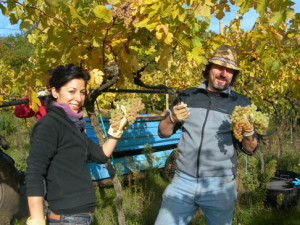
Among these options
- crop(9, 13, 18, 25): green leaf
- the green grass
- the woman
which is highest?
crop(9, 13, 18, 25): green leaf

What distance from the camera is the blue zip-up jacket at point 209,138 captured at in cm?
204

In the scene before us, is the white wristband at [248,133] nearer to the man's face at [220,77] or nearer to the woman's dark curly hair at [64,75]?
the man's face at [220,77]

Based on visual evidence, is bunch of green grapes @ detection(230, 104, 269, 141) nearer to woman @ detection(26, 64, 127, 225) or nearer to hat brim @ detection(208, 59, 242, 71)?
hat brim @ detection(208, 59, 242, 71)

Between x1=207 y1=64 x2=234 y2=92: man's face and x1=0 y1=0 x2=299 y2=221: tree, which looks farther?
x1=207 y1=64 x2=234 y2=92: man's face

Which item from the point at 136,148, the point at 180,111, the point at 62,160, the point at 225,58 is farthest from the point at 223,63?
the point at 136,148

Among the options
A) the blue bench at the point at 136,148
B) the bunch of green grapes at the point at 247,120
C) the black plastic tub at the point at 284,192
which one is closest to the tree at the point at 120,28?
the bunch of green grapes at the point at 247,120

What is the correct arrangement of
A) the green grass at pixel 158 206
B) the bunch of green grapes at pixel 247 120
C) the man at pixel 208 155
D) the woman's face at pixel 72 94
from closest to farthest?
the woman's face at pixel 72 94 < the bunch of green grapes at pixel 247 120 < the man at pixel 208 155 < the green grass at pixel 158 206

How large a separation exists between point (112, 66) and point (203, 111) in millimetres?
796

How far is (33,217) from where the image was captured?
4.58 ft

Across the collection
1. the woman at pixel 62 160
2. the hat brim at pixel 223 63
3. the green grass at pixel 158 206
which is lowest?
the green grass at pixel 158 206

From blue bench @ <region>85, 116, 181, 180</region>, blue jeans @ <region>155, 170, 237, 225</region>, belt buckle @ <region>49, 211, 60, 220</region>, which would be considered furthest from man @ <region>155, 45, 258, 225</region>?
blue bench @ <region>85, 116, 181, 180</region>

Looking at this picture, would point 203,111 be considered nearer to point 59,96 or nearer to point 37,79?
point 59,96

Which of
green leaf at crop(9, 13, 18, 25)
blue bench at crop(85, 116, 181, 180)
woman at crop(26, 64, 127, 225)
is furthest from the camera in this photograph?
blue bench at crop(85, 116, 181, 180)

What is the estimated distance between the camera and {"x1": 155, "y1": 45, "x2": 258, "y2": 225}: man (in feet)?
6.55
